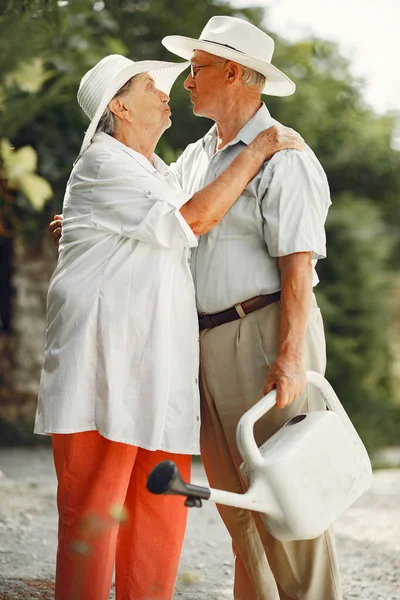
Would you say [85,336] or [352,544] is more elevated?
[85,336]

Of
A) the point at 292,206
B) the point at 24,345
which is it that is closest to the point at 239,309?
the point at 292,206

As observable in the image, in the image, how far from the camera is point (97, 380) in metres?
2.70

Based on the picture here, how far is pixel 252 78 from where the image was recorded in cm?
300

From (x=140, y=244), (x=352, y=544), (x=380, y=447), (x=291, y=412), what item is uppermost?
(x=140, y=244)

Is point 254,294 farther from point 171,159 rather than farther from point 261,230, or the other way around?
point 171,159

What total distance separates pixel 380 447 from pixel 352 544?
199 inches

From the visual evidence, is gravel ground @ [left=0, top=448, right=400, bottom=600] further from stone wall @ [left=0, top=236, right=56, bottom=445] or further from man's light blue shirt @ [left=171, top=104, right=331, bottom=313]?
man's light blue shirt @ [left=171, top=104, right=331, bottom=313]

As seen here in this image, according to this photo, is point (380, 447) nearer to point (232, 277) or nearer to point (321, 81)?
point (321, 81)

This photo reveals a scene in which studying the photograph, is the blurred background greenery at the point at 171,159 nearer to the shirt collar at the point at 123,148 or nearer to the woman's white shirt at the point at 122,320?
the shirt collar at the point at 123,148

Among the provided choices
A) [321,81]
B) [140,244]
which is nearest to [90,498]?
[140,244]

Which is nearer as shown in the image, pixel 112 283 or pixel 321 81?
pixel 112 283

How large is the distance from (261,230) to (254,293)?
19cm

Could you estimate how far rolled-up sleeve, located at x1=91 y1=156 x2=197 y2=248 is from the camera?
265cm

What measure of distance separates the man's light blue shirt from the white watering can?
385 millimetres
